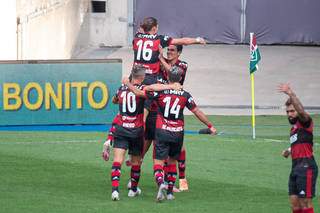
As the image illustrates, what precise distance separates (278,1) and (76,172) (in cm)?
2156

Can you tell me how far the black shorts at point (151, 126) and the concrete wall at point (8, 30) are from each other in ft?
52.3

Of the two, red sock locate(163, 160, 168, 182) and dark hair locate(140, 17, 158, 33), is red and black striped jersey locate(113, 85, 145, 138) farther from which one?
dark hair locate(140, 17, 158, 33)

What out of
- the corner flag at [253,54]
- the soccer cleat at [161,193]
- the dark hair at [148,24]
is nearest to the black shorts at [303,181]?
the soccer cleat at [161,193]

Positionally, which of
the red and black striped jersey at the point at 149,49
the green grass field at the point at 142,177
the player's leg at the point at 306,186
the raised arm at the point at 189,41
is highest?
the raised arm at the point at 189,41

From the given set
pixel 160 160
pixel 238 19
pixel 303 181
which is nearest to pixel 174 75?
pixel 160 160

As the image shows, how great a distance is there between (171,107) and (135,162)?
1.06 metres

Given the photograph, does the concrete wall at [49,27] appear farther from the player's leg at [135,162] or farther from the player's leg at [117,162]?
the player's leg at [117,162]

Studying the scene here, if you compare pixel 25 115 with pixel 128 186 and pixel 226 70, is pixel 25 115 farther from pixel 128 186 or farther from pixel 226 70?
pixel 226 70

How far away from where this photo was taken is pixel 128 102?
16.1 metres

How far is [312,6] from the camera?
127 feet

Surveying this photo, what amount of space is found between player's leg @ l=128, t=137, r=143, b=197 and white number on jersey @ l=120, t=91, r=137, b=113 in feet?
1.55

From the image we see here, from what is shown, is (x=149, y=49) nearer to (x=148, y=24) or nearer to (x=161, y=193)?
(x=148, y=24)

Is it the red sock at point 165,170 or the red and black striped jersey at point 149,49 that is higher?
the red and black striped jersey at point 149,49

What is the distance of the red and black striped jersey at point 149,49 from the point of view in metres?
17.7
